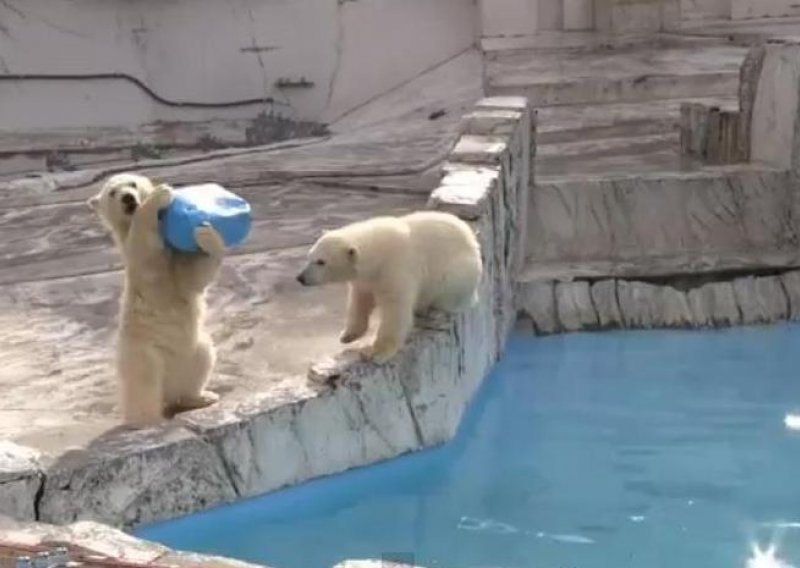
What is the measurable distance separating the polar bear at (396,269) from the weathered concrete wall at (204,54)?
28.9 ft

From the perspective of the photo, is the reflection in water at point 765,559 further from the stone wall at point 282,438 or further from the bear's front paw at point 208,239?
the bear's front paw at point 208,239

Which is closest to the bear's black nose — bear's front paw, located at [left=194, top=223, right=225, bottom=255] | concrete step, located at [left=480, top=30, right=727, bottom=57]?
bear's front paw, located at [left=194, top=223, right=225, bottom=255]

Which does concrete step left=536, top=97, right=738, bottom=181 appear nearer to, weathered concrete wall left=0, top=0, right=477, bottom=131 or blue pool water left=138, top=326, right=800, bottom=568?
blue pool water left=138, top=326, right=800, bottom=568

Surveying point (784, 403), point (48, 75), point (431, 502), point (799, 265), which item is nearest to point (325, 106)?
point (48, 75)

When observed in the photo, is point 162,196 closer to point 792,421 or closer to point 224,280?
point 224,280

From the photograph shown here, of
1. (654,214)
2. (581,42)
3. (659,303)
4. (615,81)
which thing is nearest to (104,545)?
(659,303)

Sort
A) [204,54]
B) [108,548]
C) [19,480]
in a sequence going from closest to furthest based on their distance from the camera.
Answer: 1. [108,548]
2. [19,480]
3. [204,54]

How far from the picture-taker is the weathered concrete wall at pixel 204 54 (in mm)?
14664

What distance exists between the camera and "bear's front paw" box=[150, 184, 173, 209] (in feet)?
16.7

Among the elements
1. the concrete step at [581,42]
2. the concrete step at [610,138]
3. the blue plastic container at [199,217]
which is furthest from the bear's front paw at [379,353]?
the concrete step at [581,42]

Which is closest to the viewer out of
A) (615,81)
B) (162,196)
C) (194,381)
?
(162,196)

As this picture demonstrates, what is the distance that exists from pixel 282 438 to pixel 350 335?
886mm

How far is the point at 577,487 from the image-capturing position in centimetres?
591

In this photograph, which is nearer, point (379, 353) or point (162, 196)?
point (162, 196)
